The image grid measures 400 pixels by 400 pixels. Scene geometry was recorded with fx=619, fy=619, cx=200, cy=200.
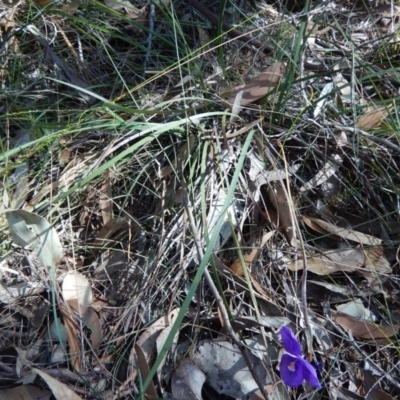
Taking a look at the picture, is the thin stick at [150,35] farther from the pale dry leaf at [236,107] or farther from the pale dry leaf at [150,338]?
the pale dry leaf at [150,338]

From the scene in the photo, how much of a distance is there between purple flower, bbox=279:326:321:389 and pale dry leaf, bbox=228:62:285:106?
68 centimetres

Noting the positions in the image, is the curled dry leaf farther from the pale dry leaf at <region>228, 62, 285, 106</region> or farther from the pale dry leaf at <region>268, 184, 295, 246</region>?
the pale dry leaf at <region>228, 62, 285, 106</region>

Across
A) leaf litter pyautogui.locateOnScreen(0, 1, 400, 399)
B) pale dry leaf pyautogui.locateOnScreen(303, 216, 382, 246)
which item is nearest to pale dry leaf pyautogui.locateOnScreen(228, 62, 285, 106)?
leaf litter pyautogui.locateOnScreen(0, 1, 400, 399)

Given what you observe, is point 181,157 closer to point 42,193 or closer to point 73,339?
point 42,193

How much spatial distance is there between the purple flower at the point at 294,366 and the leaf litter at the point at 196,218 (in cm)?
1

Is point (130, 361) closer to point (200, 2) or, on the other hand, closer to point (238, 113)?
point (238, 113)

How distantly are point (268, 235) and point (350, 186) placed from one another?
29 cm

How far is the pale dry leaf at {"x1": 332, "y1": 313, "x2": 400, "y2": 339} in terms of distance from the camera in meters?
1.50

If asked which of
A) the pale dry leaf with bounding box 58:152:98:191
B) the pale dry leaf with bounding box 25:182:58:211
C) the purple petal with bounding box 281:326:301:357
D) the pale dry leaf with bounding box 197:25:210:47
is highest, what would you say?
the pale dry leaf with bounding box 197:25:210:47

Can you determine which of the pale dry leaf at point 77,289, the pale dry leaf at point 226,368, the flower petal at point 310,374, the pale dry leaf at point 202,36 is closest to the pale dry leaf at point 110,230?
the pale dry leaf at point 77,289

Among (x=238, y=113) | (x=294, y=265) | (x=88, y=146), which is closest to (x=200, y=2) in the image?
(x=238, y=113)

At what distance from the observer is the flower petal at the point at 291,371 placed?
1307 millimetres

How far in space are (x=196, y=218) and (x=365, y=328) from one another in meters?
0.49

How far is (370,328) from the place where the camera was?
59.4 inches
